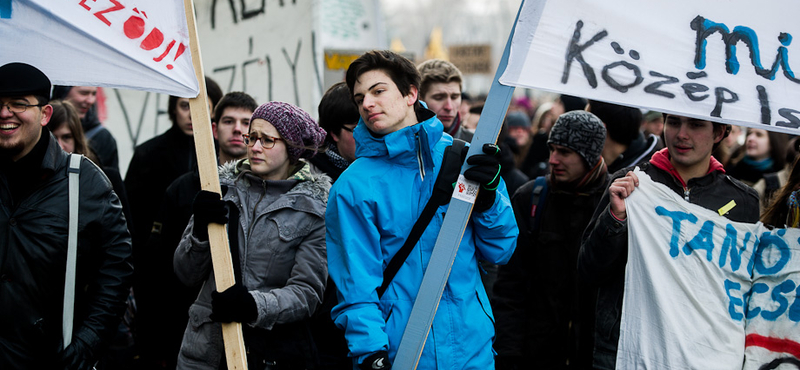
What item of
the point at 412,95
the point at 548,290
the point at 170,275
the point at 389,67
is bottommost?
the point at 170,275

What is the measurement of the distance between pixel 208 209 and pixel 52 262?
2.62ft

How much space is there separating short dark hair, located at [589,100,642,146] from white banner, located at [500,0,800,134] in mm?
1747

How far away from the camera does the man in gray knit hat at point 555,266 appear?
3.85m

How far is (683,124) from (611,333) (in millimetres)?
961

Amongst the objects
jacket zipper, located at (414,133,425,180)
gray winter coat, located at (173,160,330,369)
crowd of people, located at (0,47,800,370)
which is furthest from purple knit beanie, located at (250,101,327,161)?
jacket zipper, located at (414,133,425,180)

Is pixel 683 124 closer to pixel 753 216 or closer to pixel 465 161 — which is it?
pixel 753 216

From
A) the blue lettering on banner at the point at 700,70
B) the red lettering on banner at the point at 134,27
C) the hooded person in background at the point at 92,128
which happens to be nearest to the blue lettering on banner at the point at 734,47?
the blue lettering on banner at the point at 700,70

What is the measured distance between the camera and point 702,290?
9.86 ft

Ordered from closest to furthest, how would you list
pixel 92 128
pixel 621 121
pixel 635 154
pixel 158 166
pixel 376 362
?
pixel 376 362 < pixel 621 121 < pixel 635 154 < pixel 158 166 < pixel 92 128

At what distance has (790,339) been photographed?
2.88m

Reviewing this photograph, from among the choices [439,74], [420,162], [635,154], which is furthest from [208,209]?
[635,154]

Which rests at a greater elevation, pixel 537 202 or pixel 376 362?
pixel 537 202

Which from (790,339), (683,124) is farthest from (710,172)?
(790,339)

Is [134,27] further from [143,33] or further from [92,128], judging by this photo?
[92,128]
